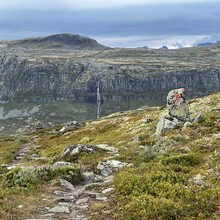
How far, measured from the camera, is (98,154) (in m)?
30.6

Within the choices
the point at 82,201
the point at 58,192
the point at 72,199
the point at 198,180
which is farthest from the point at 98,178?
the point at 198,180

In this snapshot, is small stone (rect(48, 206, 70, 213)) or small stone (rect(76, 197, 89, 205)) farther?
small stone (rect(76, 197, 89, 205))

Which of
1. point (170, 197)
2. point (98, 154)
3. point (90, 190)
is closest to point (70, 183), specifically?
point (90, 190)

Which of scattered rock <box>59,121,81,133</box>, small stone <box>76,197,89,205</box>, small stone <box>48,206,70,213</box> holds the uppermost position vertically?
small stone <box>48,206,70,213</box>

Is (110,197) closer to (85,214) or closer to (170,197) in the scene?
(85,214)

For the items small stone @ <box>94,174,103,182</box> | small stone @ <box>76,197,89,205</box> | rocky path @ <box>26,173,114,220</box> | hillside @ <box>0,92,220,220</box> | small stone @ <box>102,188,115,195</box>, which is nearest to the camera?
hillside @ <box>0,92,220,220</box>

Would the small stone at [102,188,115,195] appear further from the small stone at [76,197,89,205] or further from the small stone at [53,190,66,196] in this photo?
the small stone at [53,190,66,196]

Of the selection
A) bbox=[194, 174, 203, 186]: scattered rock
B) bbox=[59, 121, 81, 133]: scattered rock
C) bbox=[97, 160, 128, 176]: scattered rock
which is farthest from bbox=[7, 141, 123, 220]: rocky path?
bbox=[59, 121, 81, 133]: scattered rock

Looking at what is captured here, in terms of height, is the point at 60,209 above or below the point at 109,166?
above

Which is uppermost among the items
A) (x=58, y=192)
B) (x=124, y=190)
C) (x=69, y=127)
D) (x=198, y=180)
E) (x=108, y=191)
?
(x=198, y=180)

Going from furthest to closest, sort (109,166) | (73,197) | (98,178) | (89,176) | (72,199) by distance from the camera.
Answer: (109,166), (89,176), (98,178), (73,197), (72,199)

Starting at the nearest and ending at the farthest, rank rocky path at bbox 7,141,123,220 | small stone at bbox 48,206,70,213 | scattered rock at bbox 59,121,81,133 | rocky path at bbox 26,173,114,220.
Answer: rocky path at bbox 26,173,114,220 → rocky path at bbox 7,141,123,220 → small stone at bbox 48,206,70,213 → scattered rock at bbox 59,121,81,133

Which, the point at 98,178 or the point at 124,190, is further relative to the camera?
the point at 98,178

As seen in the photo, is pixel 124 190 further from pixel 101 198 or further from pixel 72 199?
pixel 72 199
